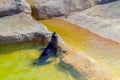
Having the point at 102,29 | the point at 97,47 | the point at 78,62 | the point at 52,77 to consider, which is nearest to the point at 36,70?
the point at 52,77

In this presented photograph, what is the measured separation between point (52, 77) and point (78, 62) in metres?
0.72

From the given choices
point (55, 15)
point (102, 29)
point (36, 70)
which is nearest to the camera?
point (36, 70)

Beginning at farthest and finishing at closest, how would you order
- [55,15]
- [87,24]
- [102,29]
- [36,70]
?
[55,15]
[87,24]
[102,29]
[36,70]

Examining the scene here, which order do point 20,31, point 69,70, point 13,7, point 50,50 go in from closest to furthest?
point 69,70, point 50,50, point 20,31, point 13,7

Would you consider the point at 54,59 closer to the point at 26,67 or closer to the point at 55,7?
the point at 26,67

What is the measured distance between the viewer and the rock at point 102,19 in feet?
34.0

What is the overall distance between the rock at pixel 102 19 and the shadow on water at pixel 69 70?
2822 mm

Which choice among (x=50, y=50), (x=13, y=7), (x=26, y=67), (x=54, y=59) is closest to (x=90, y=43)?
(x=50, y=50)

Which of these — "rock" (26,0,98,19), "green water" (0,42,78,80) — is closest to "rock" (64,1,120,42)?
"rock" (26,0,98,19)

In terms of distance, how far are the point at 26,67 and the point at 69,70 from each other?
124 centimetres

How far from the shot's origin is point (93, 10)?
12828mm

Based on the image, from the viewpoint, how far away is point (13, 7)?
1145 cm

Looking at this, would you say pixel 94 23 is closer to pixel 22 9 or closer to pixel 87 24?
pixel 87 24

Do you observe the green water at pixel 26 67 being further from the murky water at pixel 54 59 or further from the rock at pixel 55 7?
the rock at pixel 55 7
